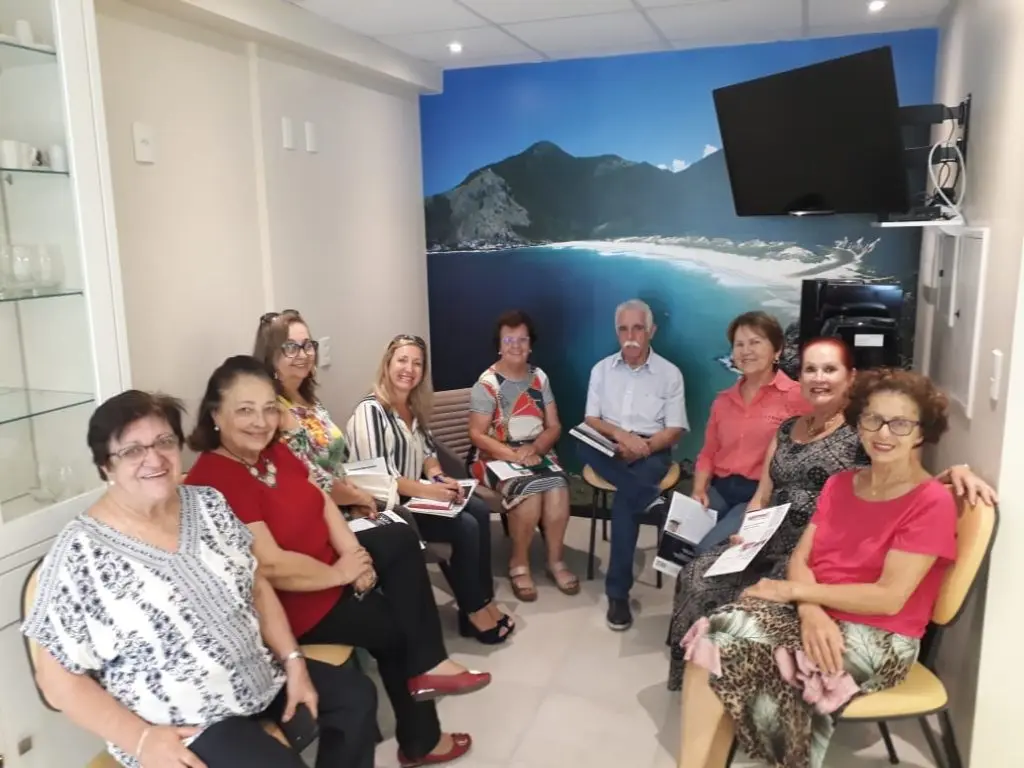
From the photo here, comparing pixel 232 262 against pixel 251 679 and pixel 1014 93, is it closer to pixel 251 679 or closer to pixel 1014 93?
pixel 251 679

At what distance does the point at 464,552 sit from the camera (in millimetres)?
3102

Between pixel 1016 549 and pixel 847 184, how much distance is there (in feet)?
5.08

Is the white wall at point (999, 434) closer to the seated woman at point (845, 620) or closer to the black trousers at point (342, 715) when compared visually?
the seated woman at point (845, 620)

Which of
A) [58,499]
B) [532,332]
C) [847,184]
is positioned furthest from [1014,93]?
[58,499]

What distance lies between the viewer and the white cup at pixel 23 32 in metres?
2.00

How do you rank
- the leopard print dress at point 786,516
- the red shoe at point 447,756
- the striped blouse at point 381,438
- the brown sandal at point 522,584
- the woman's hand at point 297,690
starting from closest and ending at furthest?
the woman's hand at point 297,690, the red shoe at point 447,756, the leopard print dress at point 786,516, the striped blouse at point 381,438, the brown sandal at point 522,584

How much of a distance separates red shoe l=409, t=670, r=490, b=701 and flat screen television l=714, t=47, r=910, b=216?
7.39 feet

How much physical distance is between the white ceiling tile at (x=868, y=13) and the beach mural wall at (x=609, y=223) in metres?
0.23

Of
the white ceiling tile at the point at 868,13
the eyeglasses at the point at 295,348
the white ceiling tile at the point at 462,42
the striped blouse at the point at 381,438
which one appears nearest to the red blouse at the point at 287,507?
the eyeglasses at the point at 295,348

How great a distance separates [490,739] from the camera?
2.57 m

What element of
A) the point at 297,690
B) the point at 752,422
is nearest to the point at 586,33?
the point at 752,422

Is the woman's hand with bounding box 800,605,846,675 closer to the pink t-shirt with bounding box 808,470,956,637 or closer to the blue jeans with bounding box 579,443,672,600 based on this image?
the pink t-shirt with bounding box 808,470,956,637

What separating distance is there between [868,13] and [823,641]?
2810 millimetres

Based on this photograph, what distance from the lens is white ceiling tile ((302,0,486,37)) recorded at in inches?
124
